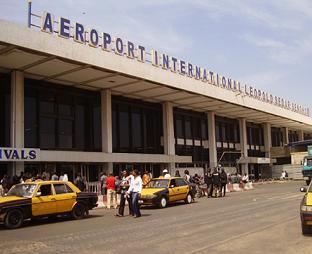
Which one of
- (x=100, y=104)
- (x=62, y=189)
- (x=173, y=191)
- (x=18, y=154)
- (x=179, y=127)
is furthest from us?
(x=179, y=127)

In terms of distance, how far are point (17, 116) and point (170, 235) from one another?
1707 centimetres

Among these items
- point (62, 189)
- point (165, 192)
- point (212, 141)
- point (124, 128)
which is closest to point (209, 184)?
point (165, 192)

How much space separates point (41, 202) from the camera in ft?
48.4

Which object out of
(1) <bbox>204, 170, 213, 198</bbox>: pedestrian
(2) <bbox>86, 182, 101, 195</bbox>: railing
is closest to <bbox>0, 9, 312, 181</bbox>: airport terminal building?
(2) <bbox>86, 182, 101, 195</bbox>: railing

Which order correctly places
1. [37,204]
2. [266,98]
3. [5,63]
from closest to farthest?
1. [37,204]
2. [5,63]
3. [266,98]

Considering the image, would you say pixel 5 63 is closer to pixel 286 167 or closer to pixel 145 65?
pixel 145 65

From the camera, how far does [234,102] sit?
134 ft

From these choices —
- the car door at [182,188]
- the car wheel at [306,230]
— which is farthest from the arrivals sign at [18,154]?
the car wheel at [306,230]

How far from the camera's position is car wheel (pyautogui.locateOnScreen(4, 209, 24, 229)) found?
539 inches

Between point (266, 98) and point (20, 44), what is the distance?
33557 mm

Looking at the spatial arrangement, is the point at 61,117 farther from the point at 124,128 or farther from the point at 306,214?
the point at 306,214

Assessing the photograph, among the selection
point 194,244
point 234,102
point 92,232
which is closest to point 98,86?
point 234,102

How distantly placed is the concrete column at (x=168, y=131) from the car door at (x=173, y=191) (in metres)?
16.2

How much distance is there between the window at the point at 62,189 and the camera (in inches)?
612
